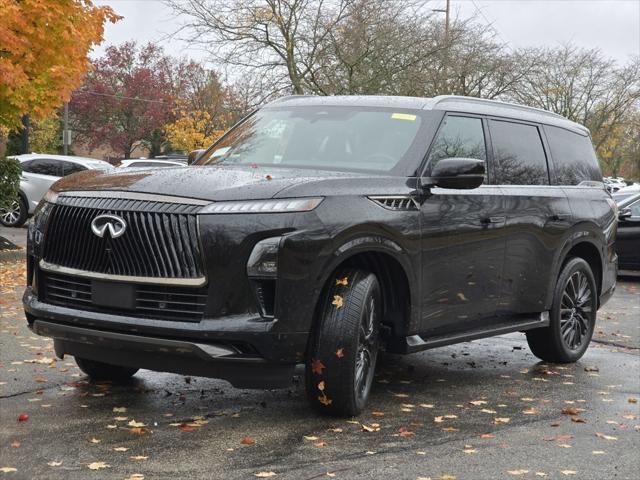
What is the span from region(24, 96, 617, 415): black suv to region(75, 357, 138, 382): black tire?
19 mm

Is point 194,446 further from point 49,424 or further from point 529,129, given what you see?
point 529,129

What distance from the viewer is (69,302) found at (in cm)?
548

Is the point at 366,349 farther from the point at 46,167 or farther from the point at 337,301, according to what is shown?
the point at 46,167

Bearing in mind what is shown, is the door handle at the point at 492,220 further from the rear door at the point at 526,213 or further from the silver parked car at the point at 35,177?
the silver parked car at the point at 35,177

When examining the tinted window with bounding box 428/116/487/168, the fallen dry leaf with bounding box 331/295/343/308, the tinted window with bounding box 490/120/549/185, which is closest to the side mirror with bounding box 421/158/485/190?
the tinted window with bounding box 428/116/487/168

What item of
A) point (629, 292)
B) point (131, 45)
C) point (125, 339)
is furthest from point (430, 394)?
point (131, 45)

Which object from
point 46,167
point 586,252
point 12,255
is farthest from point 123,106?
point 586,252

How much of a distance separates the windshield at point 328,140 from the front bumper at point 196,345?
1.49 metres

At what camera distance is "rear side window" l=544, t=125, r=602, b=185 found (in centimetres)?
792

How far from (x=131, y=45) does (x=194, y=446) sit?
225ft

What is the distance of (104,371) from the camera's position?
6.50 metres

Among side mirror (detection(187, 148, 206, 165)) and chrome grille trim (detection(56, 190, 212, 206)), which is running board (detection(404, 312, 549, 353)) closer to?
chrome grille trim (detection(56, 190, 212, 206))

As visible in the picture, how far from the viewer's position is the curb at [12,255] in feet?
52.0

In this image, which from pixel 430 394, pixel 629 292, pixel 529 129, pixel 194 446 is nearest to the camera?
pixel 194 446
